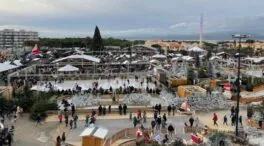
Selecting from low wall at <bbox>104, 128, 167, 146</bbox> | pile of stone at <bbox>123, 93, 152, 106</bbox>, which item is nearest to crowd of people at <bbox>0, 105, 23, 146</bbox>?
low wall at <bbox>104, 128, 167, 146</bbox>

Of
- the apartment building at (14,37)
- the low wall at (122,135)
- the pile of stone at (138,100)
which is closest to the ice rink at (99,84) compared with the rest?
the pile of stone at (138,100)

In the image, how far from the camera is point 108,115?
1032 inches

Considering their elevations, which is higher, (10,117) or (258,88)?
(258,88)

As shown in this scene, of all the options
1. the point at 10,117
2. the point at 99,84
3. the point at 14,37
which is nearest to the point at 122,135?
the point at 10,117

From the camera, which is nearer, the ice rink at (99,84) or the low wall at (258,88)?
the low wall at (258,88)

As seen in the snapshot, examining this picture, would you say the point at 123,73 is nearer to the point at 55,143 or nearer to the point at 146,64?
the point at 146,64

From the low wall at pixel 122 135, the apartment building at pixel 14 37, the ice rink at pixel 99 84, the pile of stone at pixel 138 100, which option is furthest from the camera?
the apartment building at pixel 14 37

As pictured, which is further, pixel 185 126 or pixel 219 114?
pixel 219 114

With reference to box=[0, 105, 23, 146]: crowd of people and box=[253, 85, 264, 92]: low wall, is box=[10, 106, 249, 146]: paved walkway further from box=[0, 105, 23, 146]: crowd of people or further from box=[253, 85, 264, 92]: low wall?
box=[253, 85, 264, 92]: low wall

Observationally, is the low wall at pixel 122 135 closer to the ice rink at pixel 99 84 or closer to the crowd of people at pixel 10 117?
the crowd of people at pixel 10 117

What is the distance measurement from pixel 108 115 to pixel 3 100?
6.37 metres

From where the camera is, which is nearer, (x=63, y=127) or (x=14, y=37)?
(x=63, y=127)

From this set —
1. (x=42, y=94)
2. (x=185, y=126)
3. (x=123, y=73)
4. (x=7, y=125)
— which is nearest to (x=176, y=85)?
(x=123, y=73)

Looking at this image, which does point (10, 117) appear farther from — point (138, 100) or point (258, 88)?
point (258, 88)
